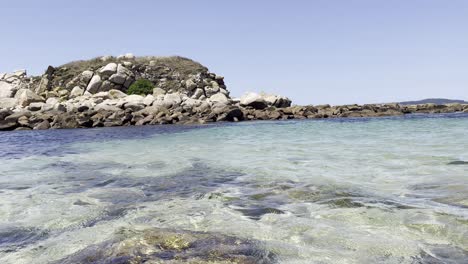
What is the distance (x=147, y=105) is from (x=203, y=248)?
40.6 m

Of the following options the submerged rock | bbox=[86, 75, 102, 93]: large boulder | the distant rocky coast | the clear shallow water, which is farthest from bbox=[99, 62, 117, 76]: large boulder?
the submerged rock

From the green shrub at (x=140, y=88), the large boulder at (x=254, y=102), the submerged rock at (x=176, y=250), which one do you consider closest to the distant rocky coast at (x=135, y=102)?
the large boulder at (x=254, y=102)

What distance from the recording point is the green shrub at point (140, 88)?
54.1 m

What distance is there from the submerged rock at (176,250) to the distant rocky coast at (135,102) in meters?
32.2

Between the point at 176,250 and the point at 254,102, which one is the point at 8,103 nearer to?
the point at 254,102

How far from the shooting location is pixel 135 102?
4206 cm

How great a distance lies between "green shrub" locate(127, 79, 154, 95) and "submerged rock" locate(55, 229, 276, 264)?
51.8 meters

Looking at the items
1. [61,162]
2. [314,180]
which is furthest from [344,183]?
[61,162]

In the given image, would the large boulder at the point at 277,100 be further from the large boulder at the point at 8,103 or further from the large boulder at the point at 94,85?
the large boulder at the point at 8,103

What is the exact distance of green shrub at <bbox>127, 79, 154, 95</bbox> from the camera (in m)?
54.1

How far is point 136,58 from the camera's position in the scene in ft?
227

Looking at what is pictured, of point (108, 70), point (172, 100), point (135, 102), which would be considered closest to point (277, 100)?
point (172, 100)

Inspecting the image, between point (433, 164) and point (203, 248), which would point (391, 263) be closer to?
point (203, 248)

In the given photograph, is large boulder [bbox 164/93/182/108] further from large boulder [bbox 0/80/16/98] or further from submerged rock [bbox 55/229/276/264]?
submerged rock [bbox 55/229/276/264]
